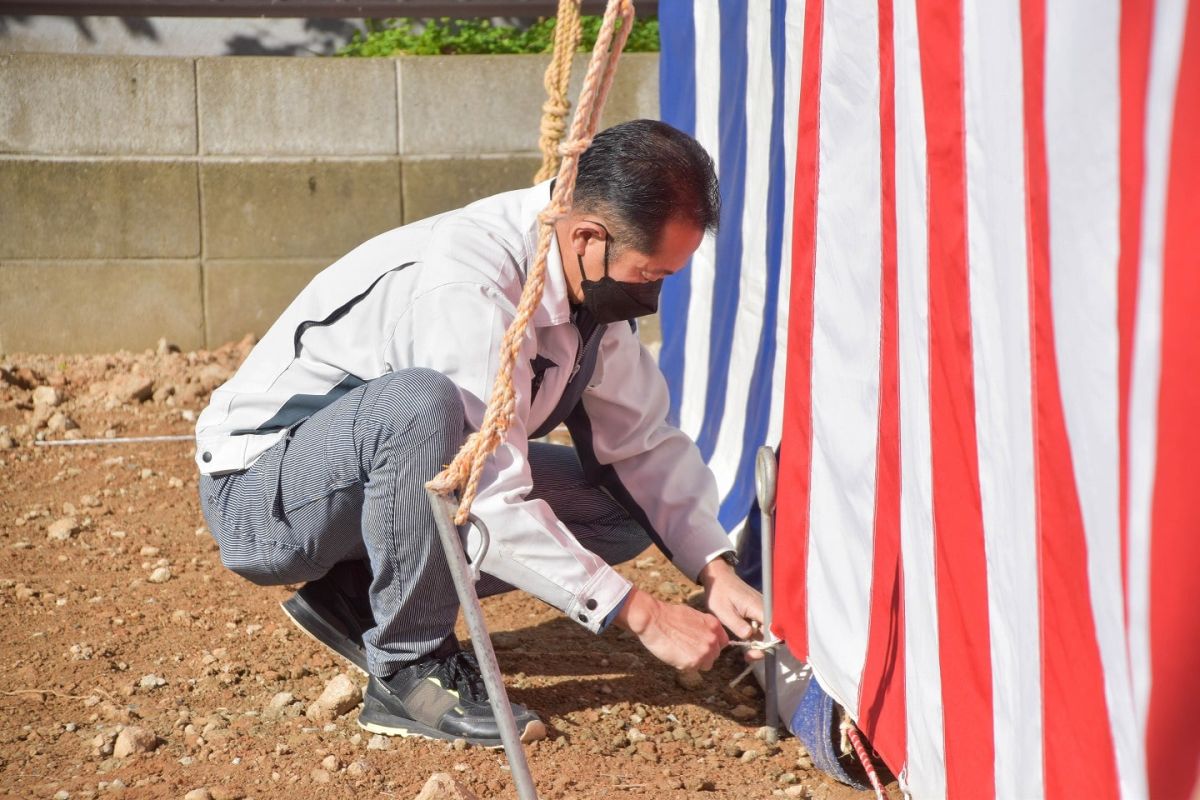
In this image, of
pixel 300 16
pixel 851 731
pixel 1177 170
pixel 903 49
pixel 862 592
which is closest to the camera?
pixel 1177 170

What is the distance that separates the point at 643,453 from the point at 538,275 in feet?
2.58

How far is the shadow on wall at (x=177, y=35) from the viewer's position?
18.9ft

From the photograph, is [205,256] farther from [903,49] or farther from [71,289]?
[903,49]

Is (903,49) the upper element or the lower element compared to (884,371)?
upper

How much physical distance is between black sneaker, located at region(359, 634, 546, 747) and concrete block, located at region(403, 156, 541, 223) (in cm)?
→ 271

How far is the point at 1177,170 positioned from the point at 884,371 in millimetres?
680

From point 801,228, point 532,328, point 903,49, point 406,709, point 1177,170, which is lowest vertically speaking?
point 406,709

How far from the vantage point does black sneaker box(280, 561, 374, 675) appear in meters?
2.34

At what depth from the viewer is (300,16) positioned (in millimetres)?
4879

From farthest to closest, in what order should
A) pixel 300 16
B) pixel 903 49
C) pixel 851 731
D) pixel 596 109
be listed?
pixel 300 16, pixel 851 731, pixel 596 109, pixel 903 49

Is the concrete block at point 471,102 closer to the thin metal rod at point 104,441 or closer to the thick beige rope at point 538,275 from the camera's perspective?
the thin metal rod at point 104,441

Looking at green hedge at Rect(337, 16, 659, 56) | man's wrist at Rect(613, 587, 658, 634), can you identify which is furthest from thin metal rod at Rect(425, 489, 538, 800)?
→ green hedge at Rect(337, 16, 659, 56)

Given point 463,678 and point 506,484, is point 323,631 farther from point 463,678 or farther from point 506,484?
point 506,484

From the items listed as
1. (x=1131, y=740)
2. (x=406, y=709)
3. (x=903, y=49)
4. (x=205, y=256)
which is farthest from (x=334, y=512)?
(x=205, y=256)
